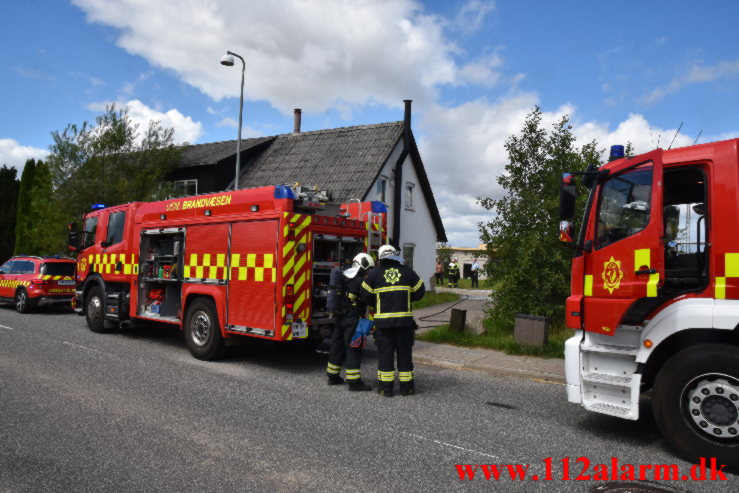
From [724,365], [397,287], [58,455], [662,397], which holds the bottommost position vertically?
[58,455]

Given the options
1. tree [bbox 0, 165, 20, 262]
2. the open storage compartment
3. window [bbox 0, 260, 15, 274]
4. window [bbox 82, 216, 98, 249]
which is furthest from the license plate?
tree [bbox 0, 165, 20, 262]

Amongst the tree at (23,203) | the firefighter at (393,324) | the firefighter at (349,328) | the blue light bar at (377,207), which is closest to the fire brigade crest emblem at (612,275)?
the firefighter at (393,324)

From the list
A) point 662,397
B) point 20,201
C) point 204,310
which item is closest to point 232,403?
point 204,310

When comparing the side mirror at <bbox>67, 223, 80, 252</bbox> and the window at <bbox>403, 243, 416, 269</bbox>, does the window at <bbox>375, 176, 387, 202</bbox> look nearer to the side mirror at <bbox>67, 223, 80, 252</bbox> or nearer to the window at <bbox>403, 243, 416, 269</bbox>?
the window at <bbox>403, 243, 416, 269</bbox>

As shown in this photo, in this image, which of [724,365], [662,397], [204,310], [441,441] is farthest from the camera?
[204,310]

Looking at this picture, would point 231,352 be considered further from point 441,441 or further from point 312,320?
point 441,441

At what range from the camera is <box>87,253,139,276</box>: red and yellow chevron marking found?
9859 mm

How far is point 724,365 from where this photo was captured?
4082mm

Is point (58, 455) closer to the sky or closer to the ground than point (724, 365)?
closer to the ground

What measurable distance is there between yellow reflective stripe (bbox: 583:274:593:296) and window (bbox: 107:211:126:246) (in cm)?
857

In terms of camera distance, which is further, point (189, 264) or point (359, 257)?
point (189, 264)

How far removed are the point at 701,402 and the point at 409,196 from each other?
18.3 metres

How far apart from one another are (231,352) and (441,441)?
494 centimetres

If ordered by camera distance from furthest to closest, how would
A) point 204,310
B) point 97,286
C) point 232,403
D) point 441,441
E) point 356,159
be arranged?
point 356,159
point 97,286
point 204,310
point 232,403
point 441,441
